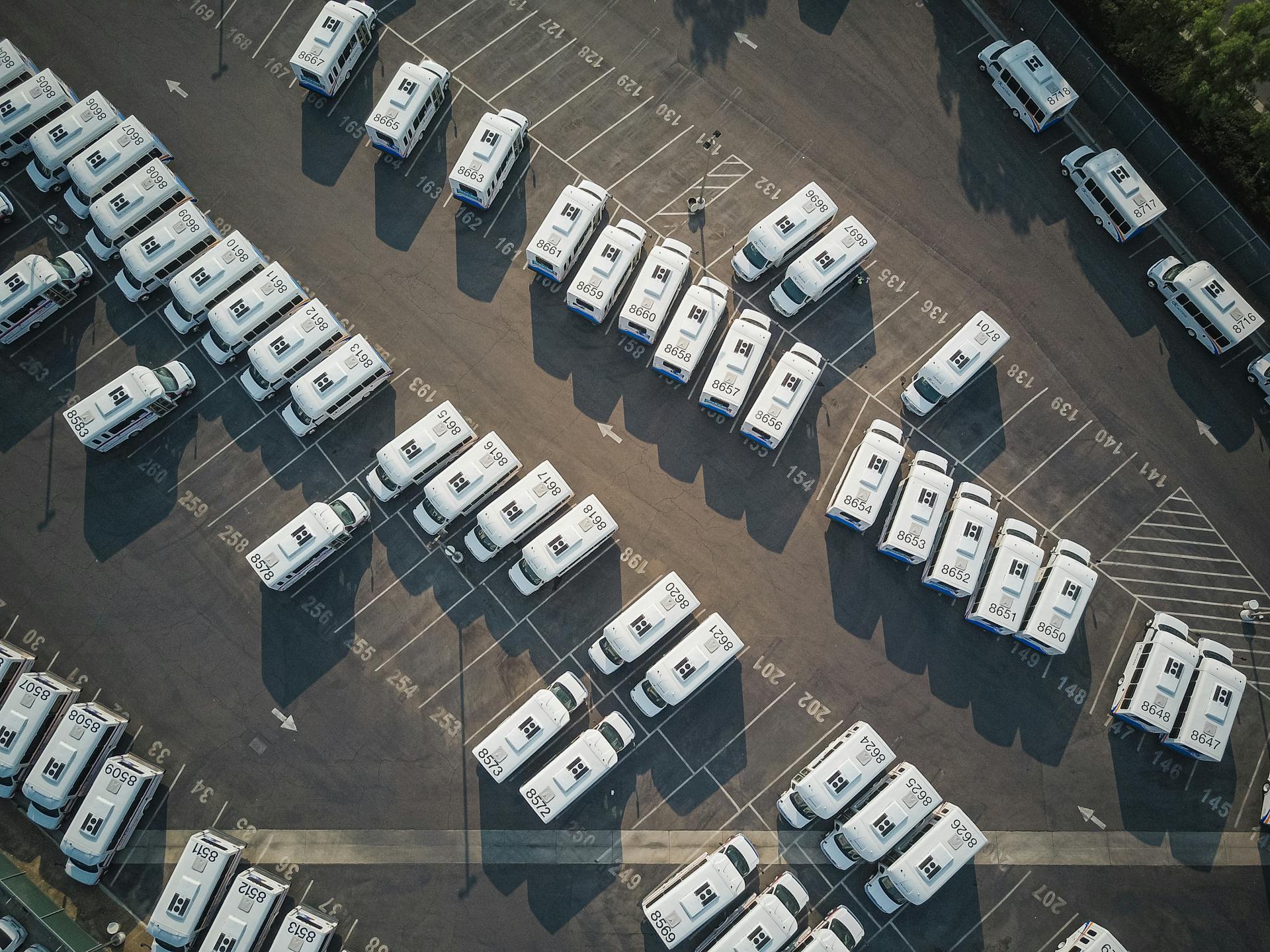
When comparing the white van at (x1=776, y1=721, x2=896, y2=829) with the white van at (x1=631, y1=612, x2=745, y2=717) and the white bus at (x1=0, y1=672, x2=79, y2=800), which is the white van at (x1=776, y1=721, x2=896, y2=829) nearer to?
the white van at (x1=631, y1=612, x2=745, y2=717)

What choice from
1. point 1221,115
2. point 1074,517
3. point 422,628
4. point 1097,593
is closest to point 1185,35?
point 1221,115

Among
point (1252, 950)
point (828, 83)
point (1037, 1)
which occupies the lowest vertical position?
point (1252, 950)

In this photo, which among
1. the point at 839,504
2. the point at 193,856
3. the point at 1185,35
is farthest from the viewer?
the point at 1185,35

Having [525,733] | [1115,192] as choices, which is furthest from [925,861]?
[1115,192]

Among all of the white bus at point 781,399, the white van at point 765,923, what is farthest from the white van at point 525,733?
the white bus at point 781,399

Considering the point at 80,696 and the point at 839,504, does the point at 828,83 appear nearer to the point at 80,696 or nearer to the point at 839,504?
the point at 839,504

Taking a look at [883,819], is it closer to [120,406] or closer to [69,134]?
[120,406]

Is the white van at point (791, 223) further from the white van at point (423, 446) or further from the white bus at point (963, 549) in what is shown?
the white van at point (423, 446)
